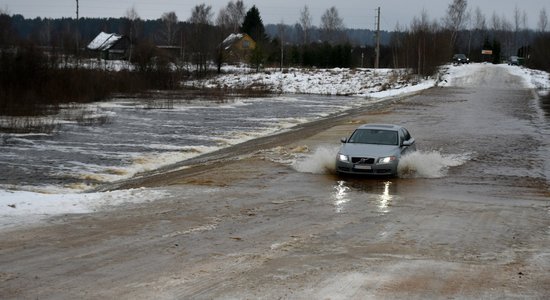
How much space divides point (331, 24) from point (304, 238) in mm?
157951

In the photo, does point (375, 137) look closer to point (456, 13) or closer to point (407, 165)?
point (407, 165)

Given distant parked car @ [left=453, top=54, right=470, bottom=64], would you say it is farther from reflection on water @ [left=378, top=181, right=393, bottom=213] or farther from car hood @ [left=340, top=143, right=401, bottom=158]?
reflection on water @ [left=378, top=181, right=393, bottom=213]

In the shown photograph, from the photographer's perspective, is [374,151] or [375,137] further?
[375,137]

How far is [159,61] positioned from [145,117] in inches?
1237

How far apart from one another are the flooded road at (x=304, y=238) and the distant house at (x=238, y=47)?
83057 mm

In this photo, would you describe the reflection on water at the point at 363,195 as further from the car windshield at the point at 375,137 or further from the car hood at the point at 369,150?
the car windshield at the point at 375,137

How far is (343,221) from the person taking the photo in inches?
499

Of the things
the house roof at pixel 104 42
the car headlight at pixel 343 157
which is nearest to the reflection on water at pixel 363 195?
the car headlight at pixel 343 157

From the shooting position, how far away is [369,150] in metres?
18.3

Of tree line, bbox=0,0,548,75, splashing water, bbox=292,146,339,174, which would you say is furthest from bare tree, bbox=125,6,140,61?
splashing water, bbox=292,146,339,174

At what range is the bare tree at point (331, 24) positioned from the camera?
163 meters

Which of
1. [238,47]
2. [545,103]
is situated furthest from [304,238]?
[238,47]

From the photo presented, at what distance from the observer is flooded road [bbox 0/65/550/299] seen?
27.5 feet

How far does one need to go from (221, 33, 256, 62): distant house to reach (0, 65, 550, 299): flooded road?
8306cm
